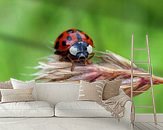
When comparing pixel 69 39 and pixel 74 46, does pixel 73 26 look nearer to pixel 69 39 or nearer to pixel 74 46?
pixel 69 39

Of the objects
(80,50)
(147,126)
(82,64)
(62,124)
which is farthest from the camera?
(82,64)

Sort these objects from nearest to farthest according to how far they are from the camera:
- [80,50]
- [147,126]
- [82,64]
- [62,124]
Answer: [62,124] < [147,126] < [80,50] < [82,64]

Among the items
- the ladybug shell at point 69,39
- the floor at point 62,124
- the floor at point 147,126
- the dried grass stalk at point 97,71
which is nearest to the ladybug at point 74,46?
the ladybug shell at point 69,39

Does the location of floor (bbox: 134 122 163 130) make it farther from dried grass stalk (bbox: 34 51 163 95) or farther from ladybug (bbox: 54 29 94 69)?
ladybug (bbox: 54 29 94 69)

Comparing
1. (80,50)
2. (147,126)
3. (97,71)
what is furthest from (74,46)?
(147,126)

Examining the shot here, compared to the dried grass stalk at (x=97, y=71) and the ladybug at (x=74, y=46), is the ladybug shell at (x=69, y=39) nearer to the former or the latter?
the ladybug at (x=74, y=46)

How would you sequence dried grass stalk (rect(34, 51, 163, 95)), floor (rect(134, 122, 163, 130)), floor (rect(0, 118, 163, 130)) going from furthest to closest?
dried grass stalk (rect(34, 51, 163, 95)) < floor (rect(134, 122, 163, 130)) < floor (rect(0, 118, 163, 130))

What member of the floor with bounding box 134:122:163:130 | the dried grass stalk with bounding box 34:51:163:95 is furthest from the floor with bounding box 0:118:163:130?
the dried grass stalk with bounding box 34:51:163:95
